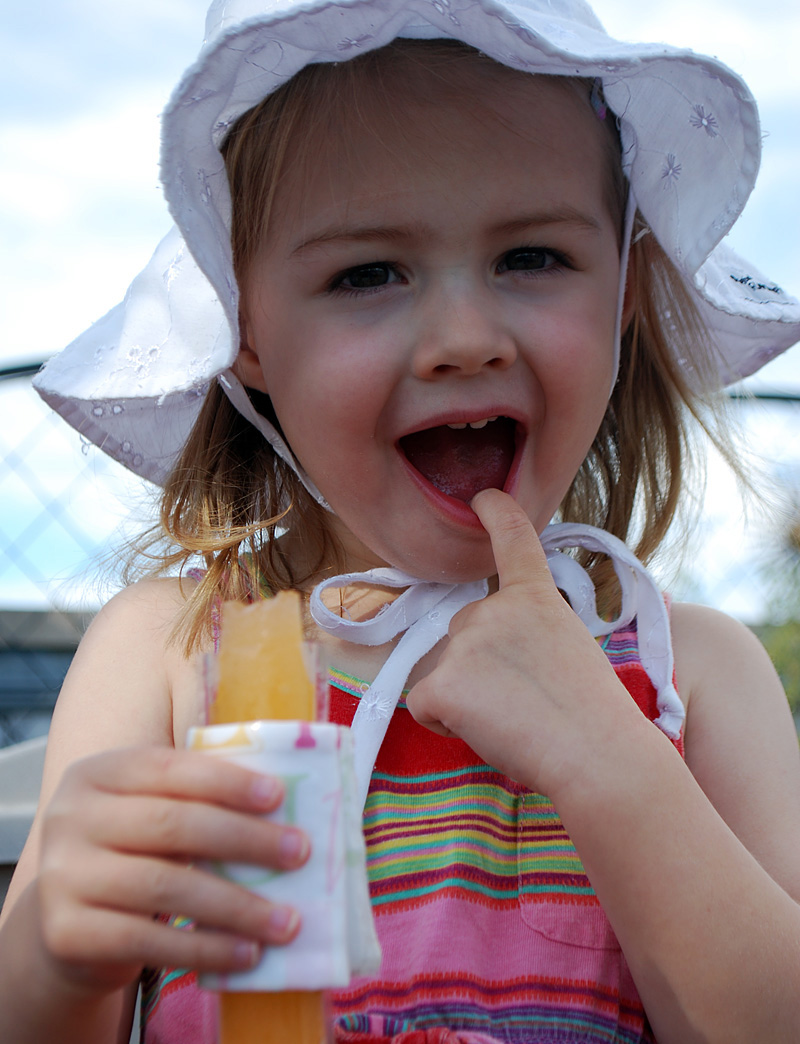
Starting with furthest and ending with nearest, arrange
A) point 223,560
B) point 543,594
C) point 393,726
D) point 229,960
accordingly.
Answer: point 223,560, point 393,726, point 543,594, point 229,960

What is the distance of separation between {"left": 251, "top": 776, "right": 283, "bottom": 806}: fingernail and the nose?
73 cm

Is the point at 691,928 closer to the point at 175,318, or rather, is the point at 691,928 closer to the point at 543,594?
the point at 543,594

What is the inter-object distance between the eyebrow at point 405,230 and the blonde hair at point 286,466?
0.10 m

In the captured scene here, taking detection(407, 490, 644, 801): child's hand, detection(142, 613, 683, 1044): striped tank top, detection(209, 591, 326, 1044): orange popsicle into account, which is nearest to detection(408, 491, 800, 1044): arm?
detection(407, 490, 644, 801): child's hand

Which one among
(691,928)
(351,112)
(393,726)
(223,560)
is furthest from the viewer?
(223,560)

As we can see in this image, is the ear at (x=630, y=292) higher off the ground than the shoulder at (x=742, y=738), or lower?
higher

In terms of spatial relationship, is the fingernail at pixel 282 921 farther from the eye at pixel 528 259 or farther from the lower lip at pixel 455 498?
the eye at pixel 528 259

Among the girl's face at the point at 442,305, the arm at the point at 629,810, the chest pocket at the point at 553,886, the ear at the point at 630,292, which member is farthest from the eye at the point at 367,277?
the chest pocket at the point at 553,886

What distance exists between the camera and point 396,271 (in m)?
1.31

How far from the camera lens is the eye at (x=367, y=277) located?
1.31 metres

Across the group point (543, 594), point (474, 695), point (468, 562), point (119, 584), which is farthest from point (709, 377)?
point (119, 584)

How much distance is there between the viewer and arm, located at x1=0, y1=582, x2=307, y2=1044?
A: 2.01 feet

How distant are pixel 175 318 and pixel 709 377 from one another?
960 millimetres

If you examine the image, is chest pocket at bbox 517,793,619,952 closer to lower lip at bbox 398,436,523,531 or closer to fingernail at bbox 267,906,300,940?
lower lip at bbox 398,436,523,531
